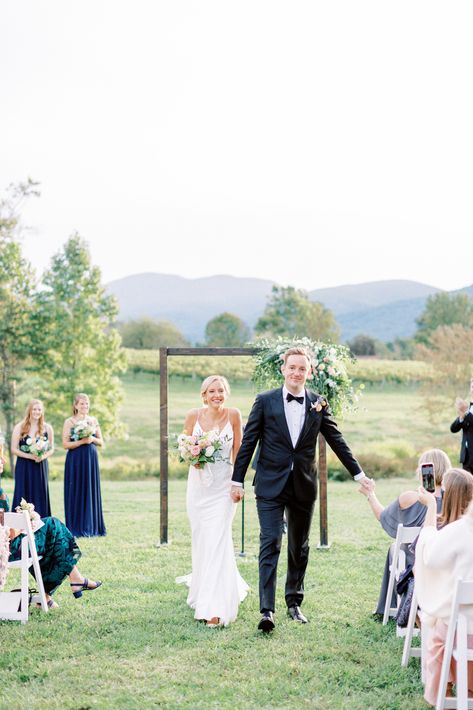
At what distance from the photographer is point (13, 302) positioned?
32531 mm

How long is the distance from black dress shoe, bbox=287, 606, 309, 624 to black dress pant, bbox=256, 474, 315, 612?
1.7 inches

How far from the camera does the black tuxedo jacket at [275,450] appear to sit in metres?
6.83

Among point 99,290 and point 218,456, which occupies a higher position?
point 99,290

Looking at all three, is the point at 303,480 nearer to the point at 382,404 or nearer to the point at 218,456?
the point at 218,456

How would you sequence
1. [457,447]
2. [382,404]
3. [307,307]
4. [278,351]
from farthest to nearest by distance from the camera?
[307,307]
[382,404]
[457,447]
[278,351]

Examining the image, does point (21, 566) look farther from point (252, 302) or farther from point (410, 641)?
point (252, 302)

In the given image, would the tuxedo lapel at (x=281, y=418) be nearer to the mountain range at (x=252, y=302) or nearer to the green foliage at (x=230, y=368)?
the green foliage at (x=230, y=368)

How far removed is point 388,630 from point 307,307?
52749 mm

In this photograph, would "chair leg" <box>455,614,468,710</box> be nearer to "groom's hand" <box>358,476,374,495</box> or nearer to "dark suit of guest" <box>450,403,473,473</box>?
"groom's hand" <box>358,476,374,495</box>

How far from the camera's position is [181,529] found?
12375 millimetres

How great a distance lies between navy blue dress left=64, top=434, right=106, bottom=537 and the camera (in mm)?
11719

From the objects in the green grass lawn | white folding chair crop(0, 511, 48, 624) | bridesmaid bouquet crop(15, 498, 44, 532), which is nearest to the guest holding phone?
the green grass lawn

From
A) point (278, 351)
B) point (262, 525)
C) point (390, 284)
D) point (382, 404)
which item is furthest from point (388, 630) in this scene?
point (390, 284)

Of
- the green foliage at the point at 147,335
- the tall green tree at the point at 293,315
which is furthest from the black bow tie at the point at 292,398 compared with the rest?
the tall green tree at the point at 293,315
